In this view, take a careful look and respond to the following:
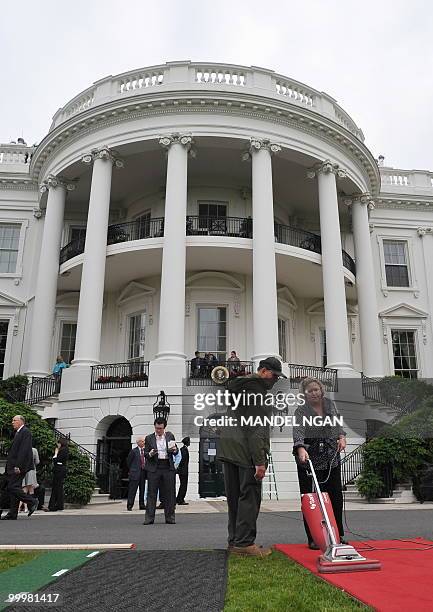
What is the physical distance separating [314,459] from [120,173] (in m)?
18.0

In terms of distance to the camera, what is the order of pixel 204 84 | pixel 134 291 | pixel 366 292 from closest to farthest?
1. pixel 204 84
2. pixel 134 291
3. pixel 366 292

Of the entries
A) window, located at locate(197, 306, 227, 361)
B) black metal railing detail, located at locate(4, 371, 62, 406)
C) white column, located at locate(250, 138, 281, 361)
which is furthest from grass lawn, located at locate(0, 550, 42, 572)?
window, located at locate(197, 306, 227, 361)

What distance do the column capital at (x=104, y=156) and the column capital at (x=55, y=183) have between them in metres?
1.79

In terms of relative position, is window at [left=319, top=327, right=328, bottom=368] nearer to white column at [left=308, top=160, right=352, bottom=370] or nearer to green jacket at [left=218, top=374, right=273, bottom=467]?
white column at [left=308, top=160, right=352, bottom=370]

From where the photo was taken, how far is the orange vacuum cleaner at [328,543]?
4297 millimetres

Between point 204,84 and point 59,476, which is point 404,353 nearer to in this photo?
point 204,84

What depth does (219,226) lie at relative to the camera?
68.0 ft

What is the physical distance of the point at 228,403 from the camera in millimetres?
5691

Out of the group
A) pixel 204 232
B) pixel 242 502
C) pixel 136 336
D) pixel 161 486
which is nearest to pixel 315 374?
pixel 204 232

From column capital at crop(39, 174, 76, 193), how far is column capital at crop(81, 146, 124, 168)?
1790mm

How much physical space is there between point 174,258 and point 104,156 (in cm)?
507

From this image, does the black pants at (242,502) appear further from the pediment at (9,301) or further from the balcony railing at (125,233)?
the pediment at (9,301)

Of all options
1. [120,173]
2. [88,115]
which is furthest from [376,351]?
[88,115]

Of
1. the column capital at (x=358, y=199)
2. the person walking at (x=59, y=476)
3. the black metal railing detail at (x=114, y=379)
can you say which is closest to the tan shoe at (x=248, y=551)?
the person walking at (x=59, y=476)
